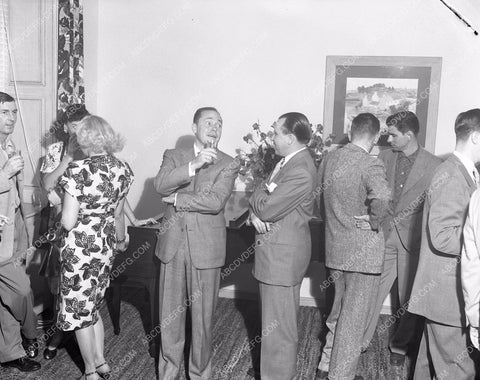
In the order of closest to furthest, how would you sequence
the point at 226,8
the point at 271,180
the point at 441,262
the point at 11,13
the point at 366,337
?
the point at 441,262, the point at 271,180, the point at 366,337, the point at 11,13, the point at 226,8

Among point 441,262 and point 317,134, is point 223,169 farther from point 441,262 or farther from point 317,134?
point 317,134

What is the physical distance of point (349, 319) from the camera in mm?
3762

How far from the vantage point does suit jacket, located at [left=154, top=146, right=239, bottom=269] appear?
358 centimetres

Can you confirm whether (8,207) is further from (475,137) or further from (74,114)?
(475,137)

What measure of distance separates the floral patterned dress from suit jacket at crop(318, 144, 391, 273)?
131 centimetres

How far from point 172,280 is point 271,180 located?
871mm

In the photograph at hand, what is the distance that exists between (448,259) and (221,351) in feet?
6.68

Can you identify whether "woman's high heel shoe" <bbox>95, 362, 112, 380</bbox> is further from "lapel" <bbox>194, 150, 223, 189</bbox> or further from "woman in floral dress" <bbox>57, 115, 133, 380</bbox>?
"lapel" <bbox>194, 150, 223, 189</bbox>

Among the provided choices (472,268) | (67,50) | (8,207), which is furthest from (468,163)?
(67,50)

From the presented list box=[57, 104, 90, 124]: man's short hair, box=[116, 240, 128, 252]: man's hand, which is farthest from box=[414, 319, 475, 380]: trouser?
box=[57, 104, 90, 124]: man's short hair

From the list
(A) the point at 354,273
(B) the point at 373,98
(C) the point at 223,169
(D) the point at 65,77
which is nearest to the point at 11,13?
(D) the point at 65,77

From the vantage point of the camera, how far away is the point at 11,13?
199 inches

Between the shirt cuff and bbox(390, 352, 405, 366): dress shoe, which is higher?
the shirt cuff

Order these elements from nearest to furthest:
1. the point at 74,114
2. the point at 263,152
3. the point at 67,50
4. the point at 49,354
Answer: the point at 49,354
the point at 74,114
the point at 67,50
the point at 263,152
